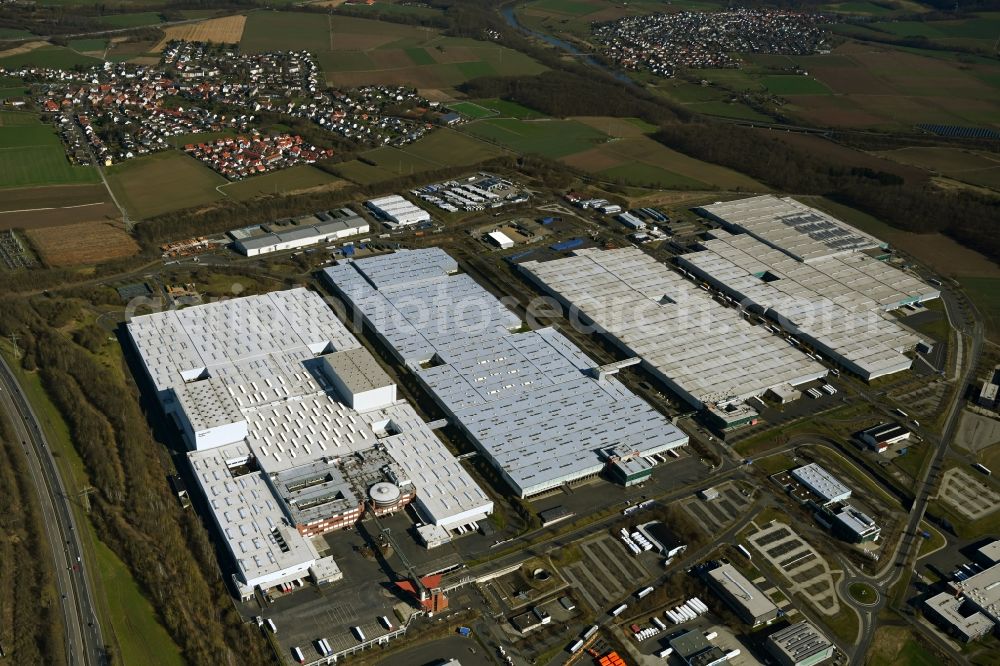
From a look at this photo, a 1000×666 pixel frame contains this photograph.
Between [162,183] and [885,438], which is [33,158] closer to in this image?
[162,183]

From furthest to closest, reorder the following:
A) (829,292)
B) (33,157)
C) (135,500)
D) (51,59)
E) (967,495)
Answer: (51,59)
(33,157)
(829,292)
(967,495)
(135,500)

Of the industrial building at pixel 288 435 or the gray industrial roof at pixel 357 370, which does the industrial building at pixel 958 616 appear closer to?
the industrial building at pixel 288 435

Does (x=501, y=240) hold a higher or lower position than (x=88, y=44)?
lower

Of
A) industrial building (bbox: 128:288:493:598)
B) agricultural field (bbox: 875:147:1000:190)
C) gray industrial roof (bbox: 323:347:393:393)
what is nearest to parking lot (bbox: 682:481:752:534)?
industrial building (bbox: 128:288:493:598)

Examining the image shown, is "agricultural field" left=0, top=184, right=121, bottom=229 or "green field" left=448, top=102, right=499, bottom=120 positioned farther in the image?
"green field" left=448, top=102, right=499, bottom=120

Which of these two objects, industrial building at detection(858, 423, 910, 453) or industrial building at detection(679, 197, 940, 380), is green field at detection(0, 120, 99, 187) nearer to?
industrial building at detection(679, 197, 940, 380)

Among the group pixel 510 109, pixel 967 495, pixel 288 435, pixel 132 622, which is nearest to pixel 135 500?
pixel 132 622
